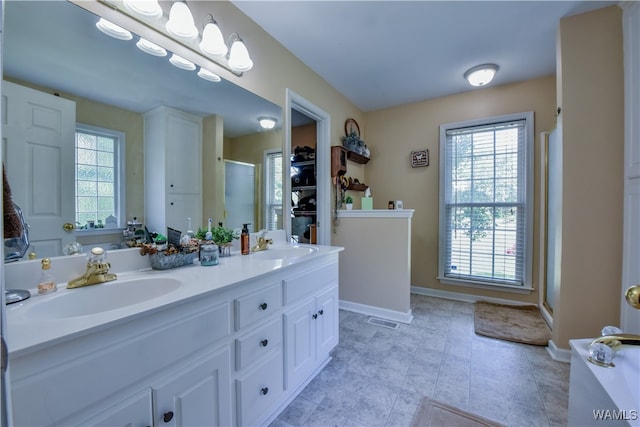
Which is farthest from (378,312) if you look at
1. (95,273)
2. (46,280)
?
(46,280)

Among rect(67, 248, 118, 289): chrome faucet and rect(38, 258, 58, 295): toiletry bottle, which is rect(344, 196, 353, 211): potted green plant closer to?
rect(67, 248, 118, 289): chrome faucet

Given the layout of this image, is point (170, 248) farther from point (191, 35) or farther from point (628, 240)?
point (628, 240)

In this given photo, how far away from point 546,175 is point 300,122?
2.62 m

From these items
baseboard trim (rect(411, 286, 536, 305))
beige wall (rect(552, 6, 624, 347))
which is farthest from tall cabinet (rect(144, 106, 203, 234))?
baseboard trim (rect(411, 286, 536, 305))

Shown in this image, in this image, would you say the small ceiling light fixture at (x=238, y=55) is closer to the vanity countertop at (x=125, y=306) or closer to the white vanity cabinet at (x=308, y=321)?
the vanity countertop at (x=125, y=306)

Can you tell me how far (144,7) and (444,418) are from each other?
2.61m

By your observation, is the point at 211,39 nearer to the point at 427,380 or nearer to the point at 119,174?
the point at 119,174

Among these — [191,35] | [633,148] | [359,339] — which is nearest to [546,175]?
[633,148]

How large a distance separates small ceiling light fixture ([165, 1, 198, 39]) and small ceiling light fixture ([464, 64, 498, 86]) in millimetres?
2530

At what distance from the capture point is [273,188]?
7.08 feet

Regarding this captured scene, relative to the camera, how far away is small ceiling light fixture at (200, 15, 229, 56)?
5.07 feet

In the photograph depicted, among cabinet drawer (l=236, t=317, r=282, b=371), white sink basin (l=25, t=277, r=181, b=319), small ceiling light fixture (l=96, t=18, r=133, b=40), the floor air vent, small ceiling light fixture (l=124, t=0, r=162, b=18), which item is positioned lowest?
the floor air vent

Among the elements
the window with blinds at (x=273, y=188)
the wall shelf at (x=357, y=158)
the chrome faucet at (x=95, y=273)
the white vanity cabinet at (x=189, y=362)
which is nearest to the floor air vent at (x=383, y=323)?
the white vanity cabinet at (x=189, y=362)

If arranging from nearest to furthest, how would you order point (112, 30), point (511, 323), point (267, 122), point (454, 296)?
point (112, 30), point (267, 122), point (511, 323), point (454, 296)
